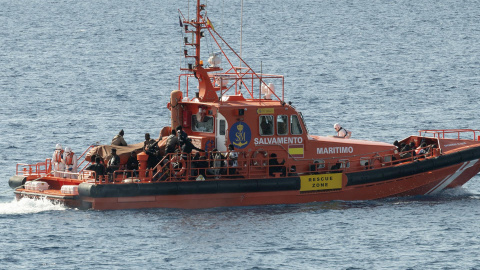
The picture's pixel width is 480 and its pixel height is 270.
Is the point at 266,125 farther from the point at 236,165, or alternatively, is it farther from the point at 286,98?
the point at 286,98

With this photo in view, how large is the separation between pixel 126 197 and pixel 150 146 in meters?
1.70

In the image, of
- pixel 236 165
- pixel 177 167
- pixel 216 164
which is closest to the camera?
pixel 177 167

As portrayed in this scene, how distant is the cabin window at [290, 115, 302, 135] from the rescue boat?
1.1 inches

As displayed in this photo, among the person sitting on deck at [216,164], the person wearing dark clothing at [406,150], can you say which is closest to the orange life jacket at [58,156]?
the person sitting on deck at [216,164]

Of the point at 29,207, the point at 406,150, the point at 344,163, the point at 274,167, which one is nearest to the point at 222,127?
the point at 274,167

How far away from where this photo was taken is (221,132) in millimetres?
28734

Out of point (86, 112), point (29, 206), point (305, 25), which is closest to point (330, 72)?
point (86, 112)

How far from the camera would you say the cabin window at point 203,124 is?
28984mm

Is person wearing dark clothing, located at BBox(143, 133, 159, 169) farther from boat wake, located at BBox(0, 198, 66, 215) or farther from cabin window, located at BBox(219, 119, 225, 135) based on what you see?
boat wake, located at BBox(0, 198, 66, 215)

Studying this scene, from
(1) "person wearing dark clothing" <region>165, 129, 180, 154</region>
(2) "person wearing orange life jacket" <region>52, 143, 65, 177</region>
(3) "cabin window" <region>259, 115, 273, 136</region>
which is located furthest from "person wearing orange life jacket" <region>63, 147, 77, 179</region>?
(3) "cabin window" <region>259, 115, 273, 136</region>

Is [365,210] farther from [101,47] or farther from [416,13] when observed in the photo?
[416,13]

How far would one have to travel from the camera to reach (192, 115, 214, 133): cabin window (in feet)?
95.1

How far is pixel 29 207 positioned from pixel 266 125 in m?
7.05

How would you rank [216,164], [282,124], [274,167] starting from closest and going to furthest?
[216,164] < [274,167] < [282,124]
